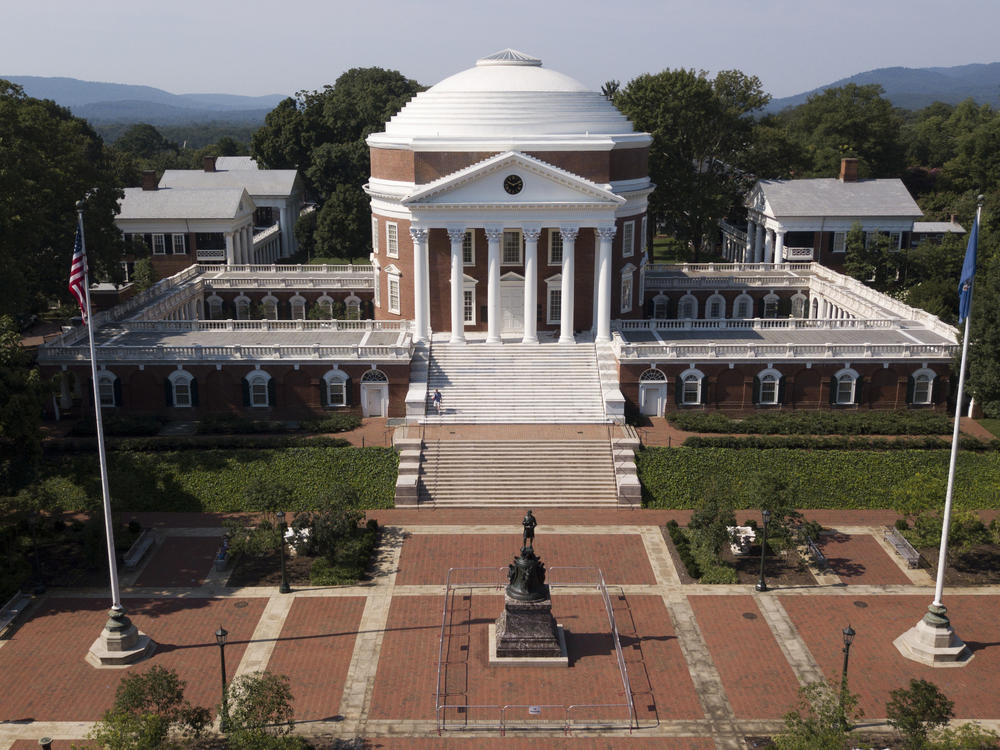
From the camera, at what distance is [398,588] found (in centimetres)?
3503

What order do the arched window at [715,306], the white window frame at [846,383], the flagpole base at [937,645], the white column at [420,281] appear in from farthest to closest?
the arched window at [715,306], the white column at [420,281], the white window frame at [846,383], the flagpole base at [937,645]

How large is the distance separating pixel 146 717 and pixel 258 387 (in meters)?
28.7

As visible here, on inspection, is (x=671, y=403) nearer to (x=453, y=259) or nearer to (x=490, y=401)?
(x=490, y=401)

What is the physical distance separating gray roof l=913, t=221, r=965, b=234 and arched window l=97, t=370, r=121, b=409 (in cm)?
6881

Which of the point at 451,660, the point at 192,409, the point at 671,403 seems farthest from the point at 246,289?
the point at 451,660

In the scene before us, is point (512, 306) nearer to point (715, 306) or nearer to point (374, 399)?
point (374, 399)

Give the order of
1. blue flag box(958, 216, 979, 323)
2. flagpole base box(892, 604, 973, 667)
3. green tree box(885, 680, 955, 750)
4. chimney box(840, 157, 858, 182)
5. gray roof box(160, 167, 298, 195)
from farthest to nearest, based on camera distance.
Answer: gray roof box(160, 167, 298, 195) < chimney box(840, 157, 858, 182) < flagpole base box(892, 604, 973, 667) < blue flag box(958, 216, 979, 323) < green tree box(885, 680, 955, 750)

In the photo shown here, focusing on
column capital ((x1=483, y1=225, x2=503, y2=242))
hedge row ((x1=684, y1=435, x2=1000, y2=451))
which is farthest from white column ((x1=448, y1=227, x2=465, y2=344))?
hedge row ((x1=684, y1=435, x2=1000, y2=451))

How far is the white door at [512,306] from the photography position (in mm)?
56344

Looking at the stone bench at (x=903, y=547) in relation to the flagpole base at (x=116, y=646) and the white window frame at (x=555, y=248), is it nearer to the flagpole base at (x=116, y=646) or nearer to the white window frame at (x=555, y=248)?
the white window frame at (x=555, y=248)

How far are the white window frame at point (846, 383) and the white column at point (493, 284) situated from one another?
719 inches

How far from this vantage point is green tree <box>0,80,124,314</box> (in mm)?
48375

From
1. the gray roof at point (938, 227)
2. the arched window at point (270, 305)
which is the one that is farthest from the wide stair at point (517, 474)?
the gray roof at point (938, 227)

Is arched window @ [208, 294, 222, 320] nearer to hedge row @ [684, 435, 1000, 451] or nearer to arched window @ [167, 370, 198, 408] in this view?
arched window @ [167, 370, 198, 408]
